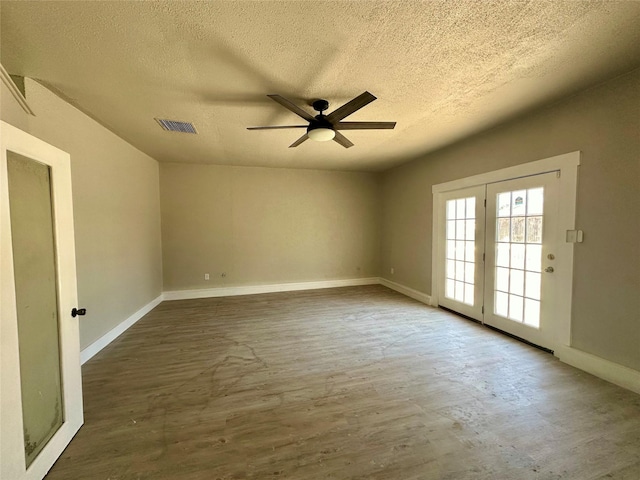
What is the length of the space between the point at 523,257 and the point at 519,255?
0.05m

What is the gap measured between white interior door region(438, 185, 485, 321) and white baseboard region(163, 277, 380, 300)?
6.94ft

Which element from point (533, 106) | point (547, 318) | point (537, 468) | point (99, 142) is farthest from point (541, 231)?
point (99, 142)

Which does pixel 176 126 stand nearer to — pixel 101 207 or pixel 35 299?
pixel 101 207

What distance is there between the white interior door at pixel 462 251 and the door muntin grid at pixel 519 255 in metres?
0.26

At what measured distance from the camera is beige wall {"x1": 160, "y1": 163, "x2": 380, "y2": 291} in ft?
16.3

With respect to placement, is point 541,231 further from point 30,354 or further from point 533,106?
point 30,354

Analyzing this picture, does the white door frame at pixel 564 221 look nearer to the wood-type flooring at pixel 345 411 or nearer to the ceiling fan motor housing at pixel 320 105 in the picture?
the wood-type flooring at pixel 345 411

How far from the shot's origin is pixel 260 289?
17.8 ft

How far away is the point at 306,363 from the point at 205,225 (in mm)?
3646

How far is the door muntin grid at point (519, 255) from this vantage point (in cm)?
288

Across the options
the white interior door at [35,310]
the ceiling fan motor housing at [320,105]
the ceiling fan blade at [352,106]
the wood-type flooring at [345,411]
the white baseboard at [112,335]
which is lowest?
the wood-type flooring at [345,411]

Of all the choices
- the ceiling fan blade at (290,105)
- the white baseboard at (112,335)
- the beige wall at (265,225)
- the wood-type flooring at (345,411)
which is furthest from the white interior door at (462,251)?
the white baseboard at (112,335)

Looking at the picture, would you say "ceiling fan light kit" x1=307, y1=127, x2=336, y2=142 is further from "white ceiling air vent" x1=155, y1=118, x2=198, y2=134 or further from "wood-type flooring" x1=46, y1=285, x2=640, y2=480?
"wood-type flooring" x1=46, y1=285, x2=640, y2=480

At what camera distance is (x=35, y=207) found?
1.47 m
